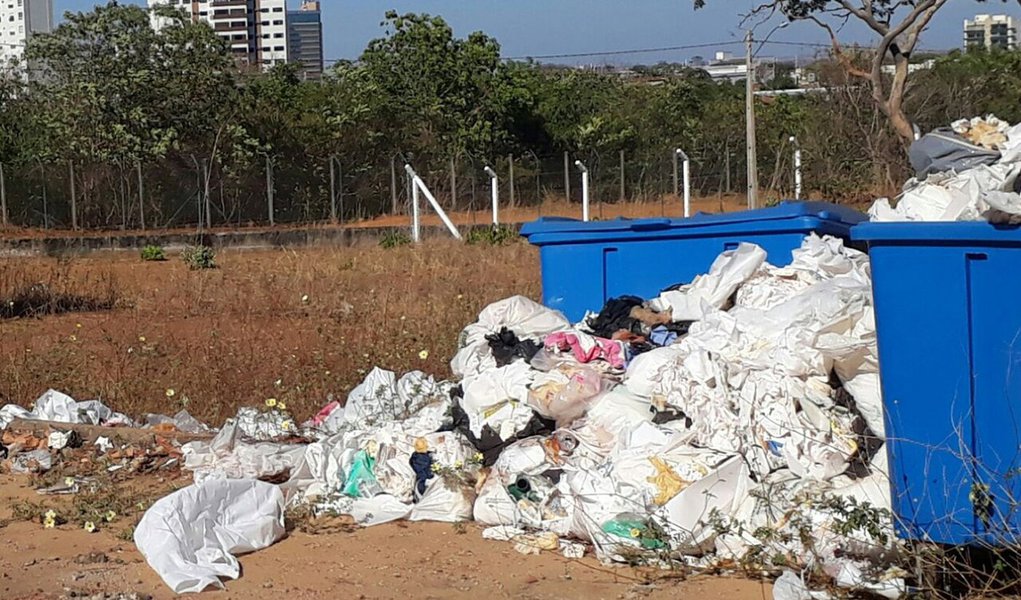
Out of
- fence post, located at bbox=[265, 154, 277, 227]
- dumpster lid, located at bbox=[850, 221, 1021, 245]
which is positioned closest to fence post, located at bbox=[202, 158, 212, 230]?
fence post, located at bbox=[265, 154, 277, 227]

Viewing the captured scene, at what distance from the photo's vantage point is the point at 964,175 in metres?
4.46

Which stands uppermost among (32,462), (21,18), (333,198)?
(21,18)

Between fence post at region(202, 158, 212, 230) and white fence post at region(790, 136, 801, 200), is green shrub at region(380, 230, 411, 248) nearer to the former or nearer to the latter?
fence post at region(202, 158, 212, 230)

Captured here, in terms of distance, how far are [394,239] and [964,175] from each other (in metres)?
15.6

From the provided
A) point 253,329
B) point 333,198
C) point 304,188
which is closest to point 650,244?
point 253,329

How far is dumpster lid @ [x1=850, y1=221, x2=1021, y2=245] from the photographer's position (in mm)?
3799

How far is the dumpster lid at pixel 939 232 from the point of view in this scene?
3799mm

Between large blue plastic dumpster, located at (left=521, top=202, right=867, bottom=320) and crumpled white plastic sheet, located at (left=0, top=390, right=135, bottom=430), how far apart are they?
8.38 feet

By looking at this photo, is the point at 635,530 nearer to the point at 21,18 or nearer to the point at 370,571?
the point at 370,571

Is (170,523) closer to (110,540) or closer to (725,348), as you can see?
(110,540)

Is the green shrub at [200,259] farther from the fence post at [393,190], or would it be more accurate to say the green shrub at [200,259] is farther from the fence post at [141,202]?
the fence post at [393,190]

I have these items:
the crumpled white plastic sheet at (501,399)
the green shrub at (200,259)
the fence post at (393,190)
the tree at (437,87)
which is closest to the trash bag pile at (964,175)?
the crumpled white plastic sheet at (501,399)

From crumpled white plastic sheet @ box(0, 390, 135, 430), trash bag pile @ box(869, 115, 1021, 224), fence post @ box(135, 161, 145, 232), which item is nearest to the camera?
trash bag pile @ box(869, 115, 1021, 224)

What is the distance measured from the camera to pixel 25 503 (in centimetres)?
555
